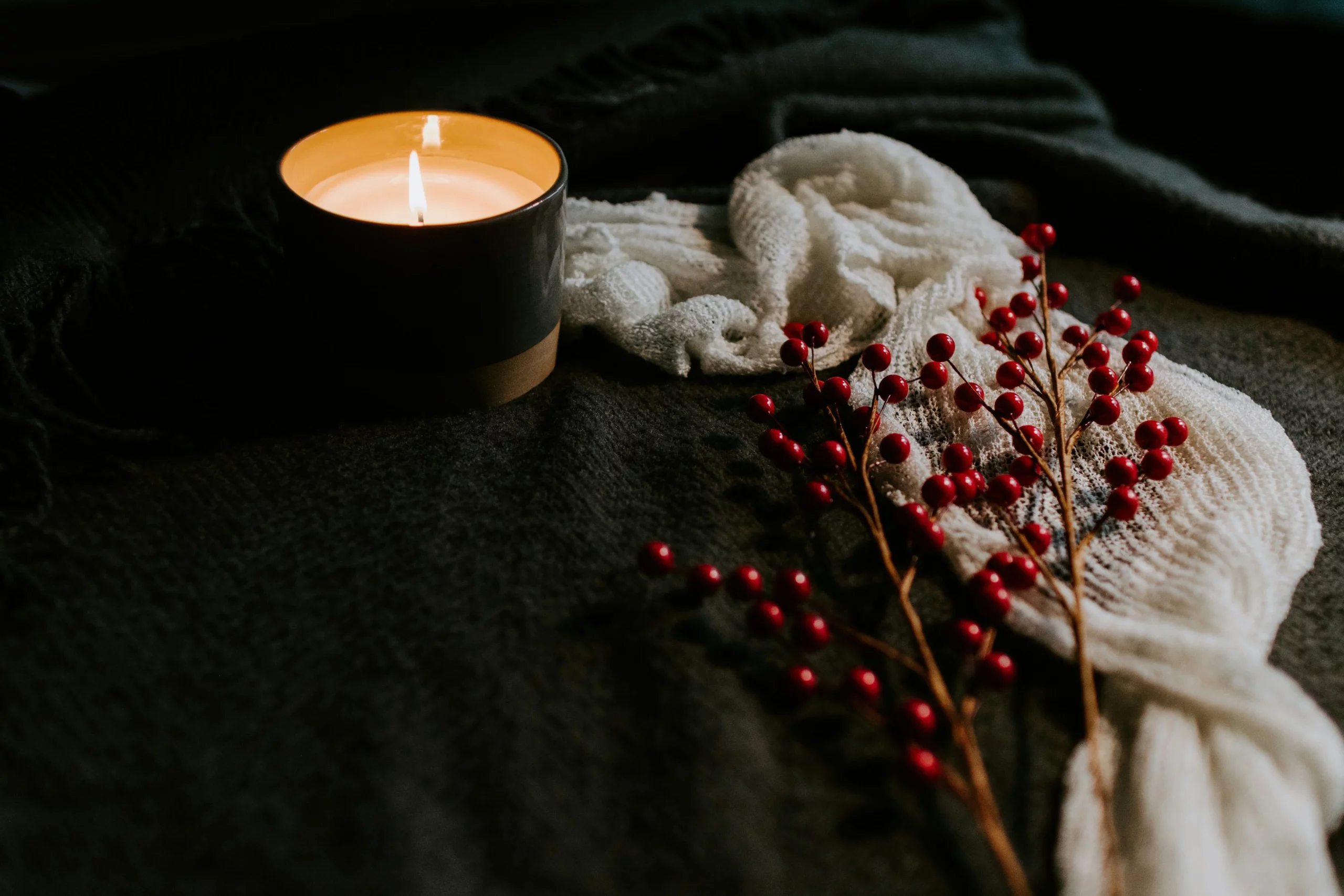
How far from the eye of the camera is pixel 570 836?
0.33 m

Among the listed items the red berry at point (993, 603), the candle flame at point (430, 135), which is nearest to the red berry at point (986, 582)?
the red berry at point (993, 603)

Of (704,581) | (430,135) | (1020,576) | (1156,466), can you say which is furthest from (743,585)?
(430,135)

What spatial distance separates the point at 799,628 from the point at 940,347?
205mm

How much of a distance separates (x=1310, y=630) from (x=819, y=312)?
12.3 inches

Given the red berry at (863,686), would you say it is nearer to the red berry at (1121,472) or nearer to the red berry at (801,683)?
the red berry at (801,683)

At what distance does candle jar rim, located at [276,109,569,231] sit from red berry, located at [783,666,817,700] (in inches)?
9.3

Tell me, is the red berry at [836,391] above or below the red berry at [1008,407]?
below

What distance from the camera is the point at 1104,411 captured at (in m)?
0.50

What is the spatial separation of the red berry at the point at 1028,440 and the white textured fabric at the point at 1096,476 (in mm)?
22

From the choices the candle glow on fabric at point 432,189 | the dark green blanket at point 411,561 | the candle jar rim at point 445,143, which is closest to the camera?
the dark green blanket at point 411,561

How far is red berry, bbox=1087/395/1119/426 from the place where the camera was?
19.7 inches

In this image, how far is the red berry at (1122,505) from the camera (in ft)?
1.47

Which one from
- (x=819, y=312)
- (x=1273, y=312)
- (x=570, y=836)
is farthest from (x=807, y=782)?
(x=1273, y=312)

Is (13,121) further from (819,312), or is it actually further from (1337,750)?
(1337,750)
